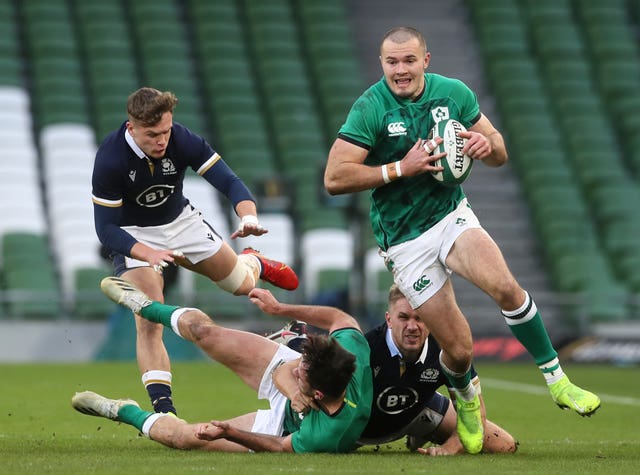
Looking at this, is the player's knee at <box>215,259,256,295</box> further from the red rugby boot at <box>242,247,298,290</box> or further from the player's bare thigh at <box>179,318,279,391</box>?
the player's bare thigh at <box>179,318,279,391</box>

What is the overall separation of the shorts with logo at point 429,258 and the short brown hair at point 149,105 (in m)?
1.68

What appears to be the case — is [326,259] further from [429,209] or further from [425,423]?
[429,209]

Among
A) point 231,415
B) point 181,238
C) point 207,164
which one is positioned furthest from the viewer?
point 231,415

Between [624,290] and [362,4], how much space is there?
8.04 meters

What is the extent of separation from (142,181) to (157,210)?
0.39 meters

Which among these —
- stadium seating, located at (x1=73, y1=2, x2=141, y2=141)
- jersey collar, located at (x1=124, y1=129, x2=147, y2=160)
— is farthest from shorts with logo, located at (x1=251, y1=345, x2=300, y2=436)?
stadium seating, located at (x1=73, y1=2, x2=141, y2=141)

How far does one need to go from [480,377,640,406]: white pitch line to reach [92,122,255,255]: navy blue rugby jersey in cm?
555

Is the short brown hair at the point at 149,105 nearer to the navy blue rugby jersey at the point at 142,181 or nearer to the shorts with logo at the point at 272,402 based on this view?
the navy blue rugby jersey at the point at 142,181

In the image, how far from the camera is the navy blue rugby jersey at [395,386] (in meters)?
7.82

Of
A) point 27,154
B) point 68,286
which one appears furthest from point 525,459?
point 27,154

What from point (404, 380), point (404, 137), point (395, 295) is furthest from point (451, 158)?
point (404, 380)

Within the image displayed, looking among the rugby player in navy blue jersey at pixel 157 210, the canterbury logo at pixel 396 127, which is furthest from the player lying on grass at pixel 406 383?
the rugby player in navy blue jersey at pixel 157 210

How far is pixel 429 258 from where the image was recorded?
25.7 feet

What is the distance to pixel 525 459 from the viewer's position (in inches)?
302
